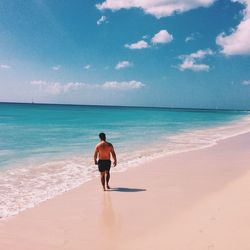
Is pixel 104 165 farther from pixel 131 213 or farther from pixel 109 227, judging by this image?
pixel 109 227

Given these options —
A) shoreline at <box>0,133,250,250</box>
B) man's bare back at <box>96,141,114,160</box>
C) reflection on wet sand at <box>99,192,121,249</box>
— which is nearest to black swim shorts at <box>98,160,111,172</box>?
man's bare back at <box>96,141,114,160</box>

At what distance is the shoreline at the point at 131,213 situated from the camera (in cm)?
528

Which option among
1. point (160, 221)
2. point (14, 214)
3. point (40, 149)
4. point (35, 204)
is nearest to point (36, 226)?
point (14, 214)

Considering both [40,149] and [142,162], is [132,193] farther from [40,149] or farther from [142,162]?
[40,149]

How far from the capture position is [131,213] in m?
6.66

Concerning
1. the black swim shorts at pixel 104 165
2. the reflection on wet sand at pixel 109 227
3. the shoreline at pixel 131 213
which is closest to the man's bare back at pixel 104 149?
the black swim shorts at pixel 104 165

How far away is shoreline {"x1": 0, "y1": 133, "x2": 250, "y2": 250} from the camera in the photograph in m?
5.28

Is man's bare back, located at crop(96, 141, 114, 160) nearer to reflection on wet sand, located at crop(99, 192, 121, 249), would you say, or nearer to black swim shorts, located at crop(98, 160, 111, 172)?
black swim shorts, located at crop(98, 160, 111, 172)

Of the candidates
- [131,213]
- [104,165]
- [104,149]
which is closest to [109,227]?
[131,213]

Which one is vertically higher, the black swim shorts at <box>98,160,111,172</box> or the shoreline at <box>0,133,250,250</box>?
the black swim shorts at <box>98,160,111,172</box>

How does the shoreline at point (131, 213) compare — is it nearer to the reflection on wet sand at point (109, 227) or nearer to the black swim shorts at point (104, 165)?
the reflection on wet sand at point (109, 227)

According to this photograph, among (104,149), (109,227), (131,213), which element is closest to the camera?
(109,227)

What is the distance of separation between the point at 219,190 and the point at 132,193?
222 centimetres

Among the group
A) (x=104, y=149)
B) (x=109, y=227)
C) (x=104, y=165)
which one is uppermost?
(x=104, y=149)
